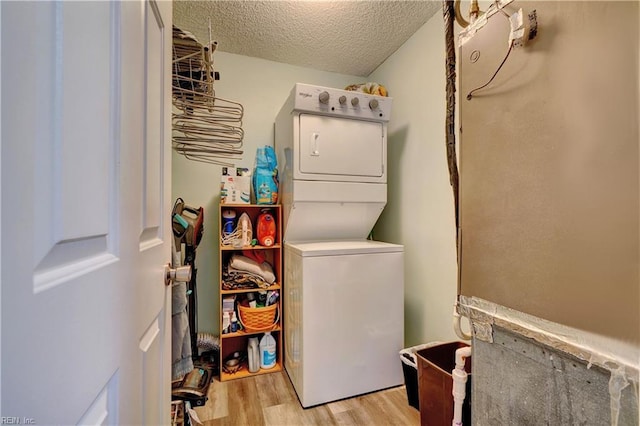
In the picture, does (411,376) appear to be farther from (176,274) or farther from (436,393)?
(176,274)

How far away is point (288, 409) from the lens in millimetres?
1712

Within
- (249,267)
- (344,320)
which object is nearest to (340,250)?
(344,320)

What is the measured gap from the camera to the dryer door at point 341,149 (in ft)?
6.27

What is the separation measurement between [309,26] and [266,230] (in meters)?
1.56

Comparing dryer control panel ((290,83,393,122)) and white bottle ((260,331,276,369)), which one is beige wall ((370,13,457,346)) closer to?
dryer control panel ((290,83,393,122))

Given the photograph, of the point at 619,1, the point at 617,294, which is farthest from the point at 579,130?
the point at 617,294

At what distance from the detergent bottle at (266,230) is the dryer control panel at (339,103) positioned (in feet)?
2.76

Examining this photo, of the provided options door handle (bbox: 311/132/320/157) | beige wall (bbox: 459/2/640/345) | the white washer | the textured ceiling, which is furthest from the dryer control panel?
beige wall (bbox: 459/2/640/345)

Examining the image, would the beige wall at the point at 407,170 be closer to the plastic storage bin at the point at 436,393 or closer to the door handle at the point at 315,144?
the plastic storage bin at the point at 436,393

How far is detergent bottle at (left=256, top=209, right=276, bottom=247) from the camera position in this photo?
215 centimetres

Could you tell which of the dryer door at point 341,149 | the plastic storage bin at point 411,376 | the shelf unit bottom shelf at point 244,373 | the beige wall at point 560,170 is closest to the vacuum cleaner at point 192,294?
the shelf unit bottom shelf at point 244,373

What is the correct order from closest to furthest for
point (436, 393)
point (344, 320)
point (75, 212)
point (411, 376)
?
point (75, 212), point (436, 393), point (411, 376), point (344, 320)

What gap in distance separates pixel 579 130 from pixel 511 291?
0.45 metres

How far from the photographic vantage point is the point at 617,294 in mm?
578
